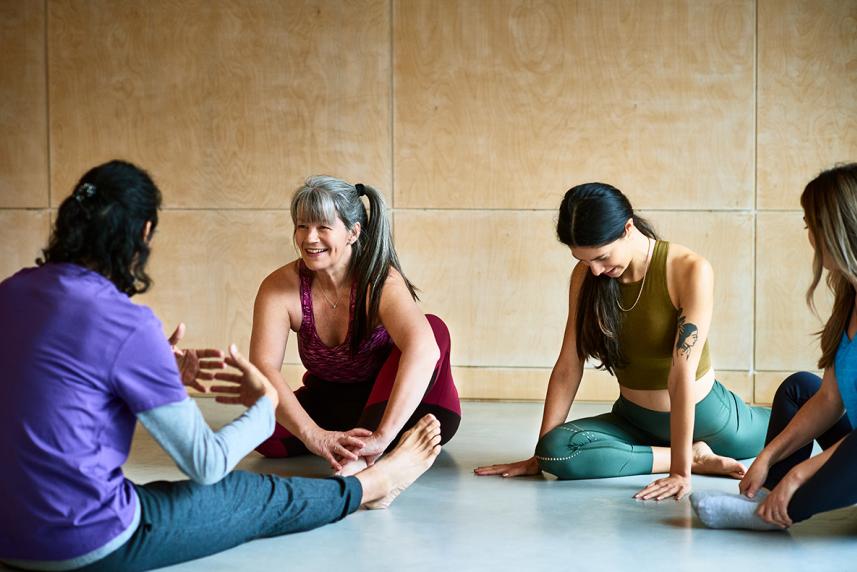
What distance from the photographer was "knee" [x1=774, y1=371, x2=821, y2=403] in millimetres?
2967

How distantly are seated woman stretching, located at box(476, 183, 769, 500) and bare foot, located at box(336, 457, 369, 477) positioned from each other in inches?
21.0

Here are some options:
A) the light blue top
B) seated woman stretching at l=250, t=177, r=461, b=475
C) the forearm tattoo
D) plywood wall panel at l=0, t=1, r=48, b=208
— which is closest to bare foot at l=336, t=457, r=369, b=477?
seated woman stretching at l=250, t=177, r=461, b=475

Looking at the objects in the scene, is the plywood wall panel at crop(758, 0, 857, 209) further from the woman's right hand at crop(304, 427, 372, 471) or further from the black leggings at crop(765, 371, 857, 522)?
the woman's right hand at crop(304, 427, 372, 471)

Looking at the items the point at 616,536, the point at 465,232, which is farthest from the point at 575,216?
the point at 465,232

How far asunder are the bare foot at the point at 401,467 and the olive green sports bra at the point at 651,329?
2.37ft

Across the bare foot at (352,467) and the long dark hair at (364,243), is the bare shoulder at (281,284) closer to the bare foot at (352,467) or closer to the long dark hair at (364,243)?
the long dark hair at (364,243)

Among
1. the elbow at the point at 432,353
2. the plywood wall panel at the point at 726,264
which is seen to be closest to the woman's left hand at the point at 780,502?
the elbow at the point at 432,353

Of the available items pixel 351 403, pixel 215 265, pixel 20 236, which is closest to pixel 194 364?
pixel 351 403

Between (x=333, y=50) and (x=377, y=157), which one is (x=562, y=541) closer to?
(x=377, y=157)

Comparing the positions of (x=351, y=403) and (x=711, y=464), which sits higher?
(x=351, y=403)

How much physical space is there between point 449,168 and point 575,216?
2197 mm

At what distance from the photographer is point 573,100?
516cm

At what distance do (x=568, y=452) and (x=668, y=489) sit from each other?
15.2 inches

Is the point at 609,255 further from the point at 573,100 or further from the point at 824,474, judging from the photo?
the point at 573,100
